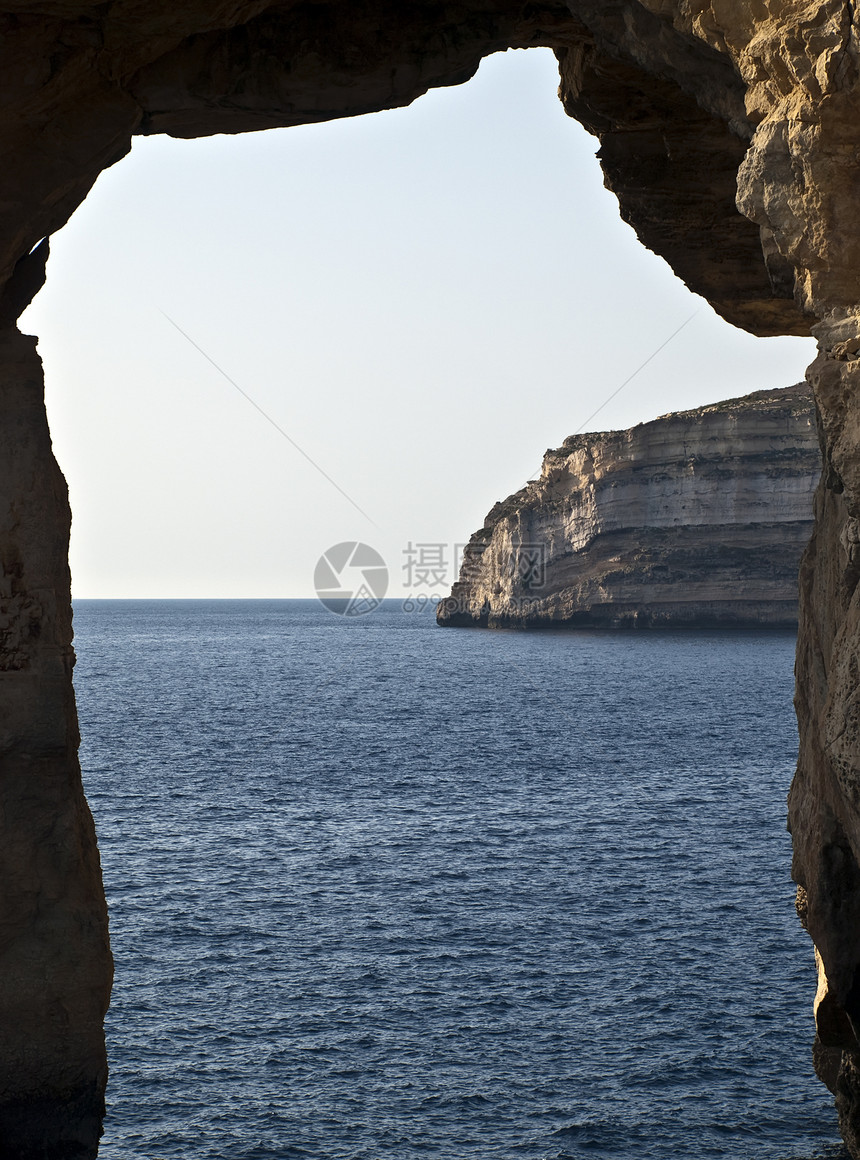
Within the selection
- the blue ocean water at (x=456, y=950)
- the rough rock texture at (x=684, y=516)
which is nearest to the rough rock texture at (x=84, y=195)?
the blue ocean water at (x=456, y=950)

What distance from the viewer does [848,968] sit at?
50.1ft

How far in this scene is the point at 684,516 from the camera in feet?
373

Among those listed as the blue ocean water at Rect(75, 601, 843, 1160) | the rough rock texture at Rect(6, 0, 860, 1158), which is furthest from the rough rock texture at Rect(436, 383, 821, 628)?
the rough rock texture at Rect(6, 0, 860, 1158)

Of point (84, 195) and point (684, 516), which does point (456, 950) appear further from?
point (684, 516)

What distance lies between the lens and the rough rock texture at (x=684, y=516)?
110m

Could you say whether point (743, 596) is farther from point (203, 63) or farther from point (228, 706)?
point (203, 63)

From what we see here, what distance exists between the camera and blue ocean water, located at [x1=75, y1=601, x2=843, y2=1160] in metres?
19.0

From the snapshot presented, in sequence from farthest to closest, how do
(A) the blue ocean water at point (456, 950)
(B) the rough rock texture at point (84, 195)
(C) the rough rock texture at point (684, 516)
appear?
(C) the rough rock texture at point (684, 516) < (A) the blue ocean water at point (456, 950) < (B) the rough rock texture at point (84, 195)

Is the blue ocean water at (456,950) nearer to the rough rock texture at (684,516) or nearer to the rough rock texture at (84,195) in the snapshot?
the rough rock texture at (84,195)

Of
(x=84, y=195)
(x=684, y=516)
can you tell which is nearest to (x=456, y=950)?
(x=84, y=195)

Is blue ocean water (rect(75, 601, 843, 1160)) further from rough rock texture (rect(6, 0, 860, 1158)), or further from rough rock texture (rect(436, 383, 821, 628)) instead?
rough rock texture (rect(436, 383, 821, 628))

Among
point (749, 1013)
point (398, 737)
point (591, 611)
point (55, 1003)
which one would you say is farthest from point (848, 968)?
point (591, 611)

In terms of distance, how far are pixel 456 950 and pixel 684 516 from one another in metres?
92.3

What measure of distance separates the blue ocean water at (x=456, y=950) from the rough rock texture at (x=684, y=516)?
56.1 m
